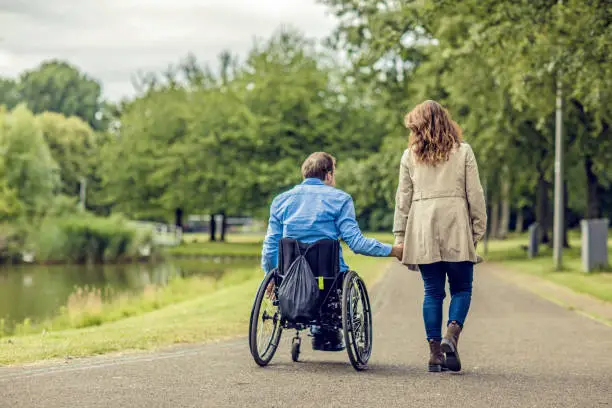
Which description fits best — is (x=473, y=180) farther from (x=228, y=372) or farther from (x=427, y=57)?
(x=427, y=57)

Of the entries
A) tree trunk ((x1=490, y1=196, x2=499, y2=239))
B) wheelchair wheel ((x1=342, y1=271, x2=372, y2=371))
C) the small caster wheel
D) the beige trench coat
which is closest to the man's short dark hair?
the beige trench coat

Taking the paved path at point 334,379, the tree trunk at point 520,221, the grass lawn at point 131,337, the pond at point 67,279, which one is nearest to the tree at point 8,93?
the tree trunk at point 520,221

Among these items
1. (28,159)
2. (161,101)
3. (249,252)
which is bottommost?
(249,252)

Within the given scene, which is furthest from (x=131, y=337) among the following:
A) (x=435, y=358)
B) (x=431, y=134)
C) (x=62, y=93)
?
(x=62, y=93)

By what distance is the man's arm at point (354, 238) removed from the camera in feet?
24.7

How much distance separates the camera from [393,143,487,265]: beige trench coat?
23.9ft

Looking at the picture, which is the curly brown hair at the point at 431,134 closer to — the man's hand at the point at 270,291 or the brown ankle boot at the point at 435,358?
the brown ankle boot at the point at 435,358

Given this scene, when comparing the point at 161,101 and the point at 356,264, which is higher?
the point at 161,101

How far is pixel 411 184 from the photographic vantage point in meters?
7.54

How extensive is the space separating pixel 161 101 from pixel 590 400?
61.1m

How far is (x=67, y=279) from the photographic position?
34.3 metres

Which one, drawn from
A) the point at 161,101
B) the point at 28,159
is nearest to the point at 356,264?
the point at 28,159

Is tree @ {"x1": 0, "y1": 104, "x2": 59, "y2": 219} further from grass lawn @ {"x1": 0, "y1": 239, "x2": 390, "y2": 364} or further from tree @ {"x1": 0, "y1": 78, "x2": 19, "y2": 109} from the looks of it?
tree @ {"x1": 0, "y1": 78, "x2": 19, "y2": 109}

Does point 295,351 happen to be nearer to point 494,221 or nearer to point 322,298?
point 322,298
